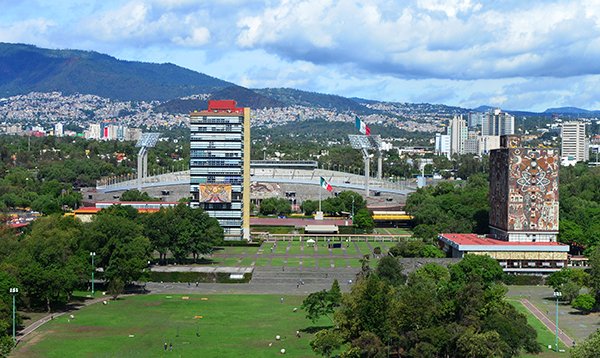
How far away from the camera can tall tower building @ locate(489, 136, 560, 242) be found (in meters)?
87.2

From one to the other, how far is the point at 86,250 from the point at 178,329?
19.0 metres

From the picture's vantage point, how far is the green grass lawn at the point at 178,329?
52.5 m

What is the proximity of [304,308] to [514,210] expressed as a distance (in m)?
31.2

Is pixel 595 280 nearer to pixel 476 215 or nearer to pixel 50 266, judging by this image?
pixel 476 215

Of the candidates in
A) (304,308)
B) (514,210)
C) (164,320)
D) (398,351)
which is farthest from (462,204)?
(398,351)

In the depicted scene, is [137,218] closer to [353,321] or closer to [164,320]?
[164,320]

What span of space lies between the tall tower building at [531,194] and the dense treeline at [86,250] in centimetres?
2976

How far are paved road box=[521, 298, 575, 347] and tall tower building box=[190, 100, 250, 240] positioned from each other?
4123cm

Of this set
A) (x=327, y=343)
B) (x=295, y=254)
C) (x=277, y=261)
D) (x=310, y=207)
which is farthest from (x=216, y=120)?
(x=327, y=343)

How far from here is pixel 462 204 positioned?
112250 millimetres

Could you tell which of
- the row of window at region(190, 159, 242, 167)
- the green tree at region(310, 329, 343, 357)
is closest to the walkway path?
the green tree at region(310, 329, 343, 357)

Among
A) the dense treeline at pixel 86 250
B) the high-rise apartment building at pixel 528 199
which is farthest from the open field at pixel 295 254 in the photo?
the high-rise apartment building at pixel 528 199

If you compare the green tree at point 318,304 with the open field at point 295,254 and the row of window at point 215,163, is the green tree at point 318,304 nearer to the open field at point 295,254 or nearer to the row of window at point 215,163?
the open field at point 295,254

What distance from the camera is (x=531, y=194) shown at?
87312mm
